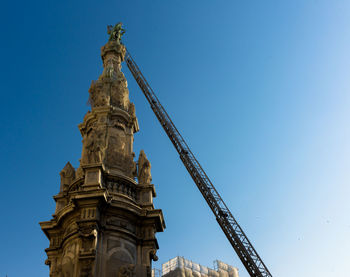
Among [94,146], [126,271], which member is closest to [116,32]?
[94,146]

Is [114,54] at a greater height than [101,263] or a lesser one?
greater

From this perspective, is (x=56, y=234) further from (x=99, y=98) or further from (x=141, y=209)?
(x=99, y=98)

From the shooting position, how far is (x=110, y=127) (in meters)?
26.2

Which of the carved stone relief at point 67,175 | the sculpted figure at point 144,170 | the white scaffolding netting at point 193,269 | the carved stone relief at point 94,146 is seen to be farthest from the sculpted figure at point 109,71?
the white scaffolding netting at point 193,269

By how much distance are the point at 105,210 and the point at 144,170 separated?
4.48 m

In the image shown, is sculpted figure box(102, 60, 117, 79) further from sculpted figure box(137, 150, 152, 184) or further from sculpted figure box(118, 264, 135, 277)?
sculpted figure box(118, 264, 135, 277)

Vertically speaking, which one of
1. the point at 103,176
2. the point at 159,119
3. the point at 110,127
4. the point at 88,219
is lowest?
the point at 88,219

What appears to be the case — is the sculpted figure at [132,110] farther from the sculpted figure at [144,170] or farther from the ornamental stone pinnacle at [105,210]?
the sculpted figure at [144,170]

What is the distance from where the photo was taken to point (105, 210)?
21672 mm

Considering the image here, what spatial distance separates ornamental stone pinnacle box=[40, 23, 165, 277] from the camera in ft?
66.8

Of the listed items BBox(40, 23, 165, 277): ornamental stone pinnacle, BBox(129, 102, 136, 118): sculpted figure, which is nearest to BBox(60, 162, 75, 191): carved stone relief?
BBox(40, 23, 165, 277): ornamental stone pinnacle

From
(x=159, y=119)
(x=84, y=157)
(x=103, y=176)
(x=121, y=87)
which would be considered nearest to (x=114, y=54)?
(x=121, y=87)

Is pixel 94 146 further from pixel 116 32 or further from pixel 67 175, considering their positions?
pixel 116 32

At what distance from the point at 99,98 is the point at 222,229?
1215 centimetres
